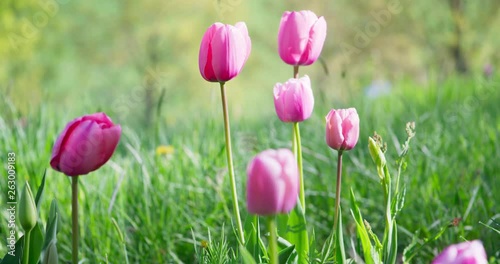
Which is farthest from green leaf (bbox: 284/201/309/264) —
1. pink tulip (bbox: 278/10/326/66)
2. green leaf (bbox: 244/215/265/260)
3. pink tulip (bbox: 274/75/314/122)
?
pink tulip (bbox: 278/10/326/66)

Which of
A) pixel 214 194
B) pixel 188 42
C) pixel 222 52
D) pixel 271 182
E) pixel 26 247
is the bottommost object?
pixel 214 194

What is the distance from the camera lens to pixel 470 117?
3.15 metres

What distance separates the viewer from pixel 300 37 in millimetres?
1146

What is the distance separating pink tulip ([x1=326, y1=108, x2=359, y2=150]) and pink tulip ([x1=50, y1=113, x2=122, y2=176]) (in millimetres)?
369

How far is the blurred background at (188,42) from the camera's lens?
32.7 ft

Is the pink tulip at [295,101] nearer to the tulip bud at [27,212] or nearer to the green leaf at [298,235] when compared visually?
the green leaf at [298,235]

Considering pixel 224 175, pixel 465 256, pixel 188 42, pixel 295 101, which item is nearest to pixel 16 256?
pixel 295 101

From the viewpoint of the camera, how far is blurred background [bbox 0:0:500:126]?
9.95 meters

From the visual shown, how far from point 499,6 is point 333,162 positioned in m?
9.11

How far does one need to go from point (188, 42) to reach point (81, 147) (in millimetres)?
12307

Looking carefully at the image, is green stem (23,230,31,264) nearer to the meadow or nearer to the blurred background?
the meadow

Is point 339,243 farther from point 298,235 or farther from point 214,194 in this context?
point 214,194

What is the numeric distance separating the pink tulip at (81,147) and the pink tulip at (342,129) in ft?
1.21

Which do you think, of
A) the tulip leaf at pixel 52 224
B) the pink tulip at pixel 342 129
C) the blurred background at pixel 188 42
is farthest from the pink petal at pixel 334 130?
the blurred background at pixel 188 42
